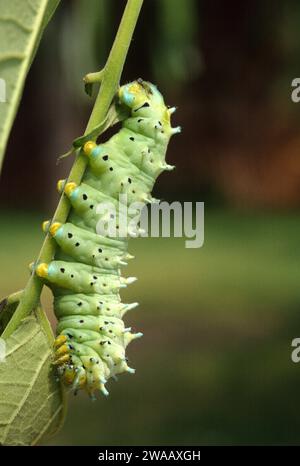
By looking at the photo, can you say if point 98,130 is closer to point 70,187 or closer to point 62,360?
point 70,187

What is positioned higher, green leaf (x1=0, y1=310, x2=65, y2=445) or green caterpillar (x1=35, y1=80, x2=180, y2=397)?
green caterpillar (x1=35, y1=80, x2=180, y2=397)

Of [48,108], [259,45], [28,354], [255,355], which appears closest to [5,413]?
[28,354]

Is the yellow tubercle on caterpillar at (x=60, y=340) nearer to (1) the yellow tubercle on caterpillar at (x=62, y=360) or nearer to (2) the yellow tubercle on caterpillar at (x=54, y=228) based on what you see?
(1) the yellow tubercle on caterpillar at (x=62, y=360)

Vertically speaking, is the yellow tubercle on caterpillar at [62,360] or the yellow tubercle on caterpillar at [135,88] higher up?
the yellow tubercle on caterpillar at [135,88]

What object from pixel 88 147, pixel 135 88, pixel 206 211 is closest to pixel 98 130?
pixel 88 147

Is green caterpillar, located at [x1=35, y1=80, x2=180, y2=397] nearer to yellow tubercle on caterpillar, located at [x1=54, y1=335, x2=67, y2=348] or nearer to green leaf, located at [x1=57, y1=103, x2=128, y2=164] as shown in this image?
yellow tubercle on caterpillar, located at [x1=54, y1=335, x2=67, y2=348]

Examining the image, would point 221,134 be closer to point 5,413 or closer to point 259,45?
point 259,45

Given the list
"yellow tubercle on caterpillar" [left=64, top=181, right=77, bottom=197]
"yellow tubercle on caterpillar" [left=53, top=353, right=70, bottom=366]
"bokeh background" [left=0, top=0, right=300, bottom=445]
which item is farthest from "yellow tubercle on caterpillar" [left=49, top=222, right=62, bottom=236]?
"bokeh background" [left=0, top=0, right=300, bottom=445]

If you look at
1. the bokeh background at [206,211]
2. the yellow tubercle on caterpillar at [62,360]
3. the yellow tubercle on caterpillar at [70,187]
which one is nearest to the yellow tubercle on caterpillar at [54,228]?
the yellow tubercle on caterpillar at [70,187]
